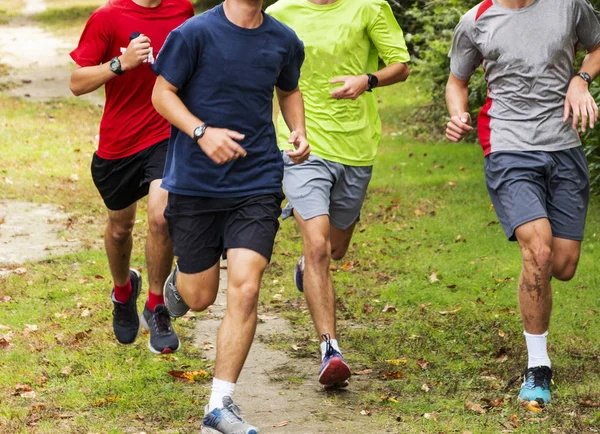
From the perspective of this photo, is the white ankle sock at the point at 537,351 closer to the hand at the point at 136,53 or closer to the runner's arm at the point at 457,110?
the runner's arm at the point at 457,110

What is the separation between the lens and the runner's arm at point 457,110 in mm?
5832

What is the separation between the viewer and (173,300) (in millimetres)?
6250

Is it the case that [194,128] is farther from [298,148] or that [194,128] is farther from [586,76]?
[586,76]

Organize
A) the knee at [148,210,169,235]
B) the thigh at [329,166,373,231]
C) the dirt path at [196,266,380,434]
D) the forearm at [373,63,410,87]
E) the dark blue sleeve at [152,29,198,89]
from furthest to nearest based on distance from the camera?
the thigh at [329,166,373,231] → the forearm at [373,63,410,87] → the knee at [148,210,169,235] → the dirt path at [196,266,380,434] → the dark blue sleeve at [152,29,198,89]

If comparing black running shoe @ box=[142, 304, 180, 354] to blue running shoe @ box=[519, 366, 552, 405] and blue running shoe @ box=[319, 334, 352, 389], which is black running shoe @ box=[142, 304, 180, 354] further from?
blue running shoe @ box=[519, 366, 552, 405]

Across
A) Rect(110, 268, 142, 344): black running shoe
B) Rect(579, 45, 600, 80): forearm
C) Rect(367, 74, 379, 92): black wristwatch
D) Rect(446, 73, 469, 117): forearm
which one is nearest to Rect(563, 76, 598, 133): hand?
Rect(579, 45, 600, 80): forearm

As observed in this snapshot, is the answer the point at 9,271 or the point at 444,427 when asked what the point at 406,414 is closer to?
the point at 444,427

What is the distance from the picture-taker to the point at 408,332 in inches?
294

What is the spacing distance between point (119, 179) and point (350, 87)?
5.09 feet

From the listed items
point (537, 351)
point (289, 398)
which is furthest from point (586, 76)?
point (289, 398)

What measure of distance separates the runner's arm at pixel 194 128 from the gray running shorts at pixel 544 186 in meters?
1.64

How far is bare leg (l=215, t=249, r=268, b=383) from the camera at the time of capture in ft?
16.5

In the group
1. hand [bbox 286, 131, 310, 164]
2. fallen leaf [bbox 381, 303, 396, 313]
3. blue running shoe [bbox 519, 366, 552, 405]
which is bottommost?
fallen leaf [bbox 381, 303, 396, 313]

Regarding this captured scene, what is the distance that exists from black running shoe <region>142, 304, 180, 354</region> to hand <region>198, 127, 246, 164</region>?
6.11 ft
